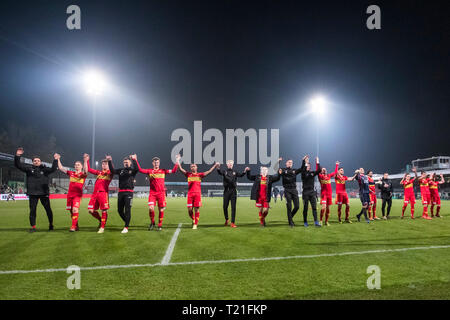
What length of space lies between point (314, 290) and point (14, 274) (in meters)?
4.45

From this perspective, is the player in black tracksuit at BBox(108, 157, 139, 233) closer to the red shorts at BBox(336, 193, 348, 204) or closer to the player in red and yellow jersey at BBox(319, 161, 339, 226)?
the player in red and yellow jersey at BBox(319, 161, 339, 226)

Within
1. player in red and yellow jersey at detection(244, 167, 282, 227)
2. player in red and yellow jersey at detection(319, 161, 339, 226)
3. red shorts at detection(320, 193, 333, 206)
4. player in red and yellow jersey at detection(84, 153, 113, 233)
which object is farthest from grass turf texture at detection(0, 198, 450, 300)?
red shorts at detection(320, 193, 333, 206)

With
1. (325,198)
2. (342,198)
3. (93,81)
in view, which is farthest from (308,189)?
(93,81)

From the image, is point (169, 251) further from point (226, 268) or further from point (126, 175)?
point (126, 175)

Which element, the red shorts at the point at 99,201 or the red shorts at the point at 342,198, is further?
the red shorts at the point at 342,198

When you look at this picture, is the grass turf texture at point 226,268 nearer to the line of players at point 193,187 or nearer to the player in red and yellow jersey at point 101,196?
the player in red and yellow jersey at point 101,196

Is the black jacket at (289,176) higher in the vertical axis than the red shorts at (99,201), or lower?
higher

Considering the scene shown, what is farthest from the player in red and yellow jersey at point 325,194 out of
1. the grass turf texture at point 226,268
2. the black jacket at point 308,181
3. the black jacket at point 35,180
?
the black jacket at point 35,180

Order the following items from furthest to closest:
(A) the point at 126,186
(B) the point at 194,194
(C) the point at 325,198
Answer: (C) the point at 325,198 → (B) the point at 194,194 → (A) the point at 126,186

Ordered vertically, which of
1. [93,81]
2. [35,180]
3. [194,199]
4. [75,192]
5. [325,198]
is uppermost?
[93,81]

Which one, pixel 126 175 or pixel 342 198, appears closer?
pixel 126 175

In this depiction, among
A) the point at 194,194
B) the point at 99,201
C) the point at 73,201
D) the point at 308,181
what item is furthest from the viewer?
the point at 308,181

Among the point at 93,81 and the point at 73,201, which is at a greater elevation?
the point at 93,81

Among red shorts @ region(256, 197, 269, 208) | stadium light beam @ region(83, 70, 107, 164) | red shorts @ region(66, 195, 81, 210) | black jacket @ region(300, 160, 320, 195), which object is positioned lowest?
red shorts @ region(256, 197, 269, 208)
